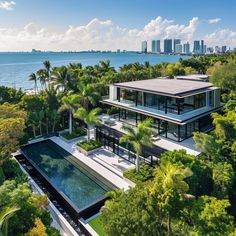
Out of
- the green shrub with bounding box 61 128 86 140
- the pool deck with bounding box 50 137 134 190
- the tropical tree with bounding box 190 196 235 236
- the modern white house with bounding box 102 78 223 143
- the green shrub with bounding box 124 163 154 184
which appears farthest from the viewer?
the green shrub with bounding box 61 128 86 140

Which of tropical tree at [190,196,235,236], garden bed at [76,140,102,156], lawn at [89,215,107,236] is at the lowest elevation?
lawn at [89,215,107,236]

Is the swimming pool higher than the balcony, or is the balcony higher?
the balcony

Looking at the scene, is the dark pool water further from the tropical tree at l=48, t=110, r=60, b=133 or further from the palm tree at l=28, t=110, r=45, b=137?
the tropical tree at l=48, t=110, r=60, b=133

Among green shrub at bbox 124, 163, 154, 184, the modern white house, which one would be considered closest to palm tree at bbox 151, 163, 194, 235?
green shrub at bbox 124, 163, 154, 184

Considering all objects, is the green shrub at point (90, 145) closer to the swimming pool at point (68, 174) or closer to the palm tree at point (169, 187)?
the swimming pool at point (68, 174)

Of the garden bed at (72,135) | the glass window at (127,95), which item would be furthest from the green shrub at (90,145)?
the glass window at (127,95)

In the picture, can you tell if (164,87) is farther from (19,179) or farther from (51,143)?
(19,179)

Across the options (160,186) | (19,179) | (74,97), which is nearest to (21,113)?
(74,97)
